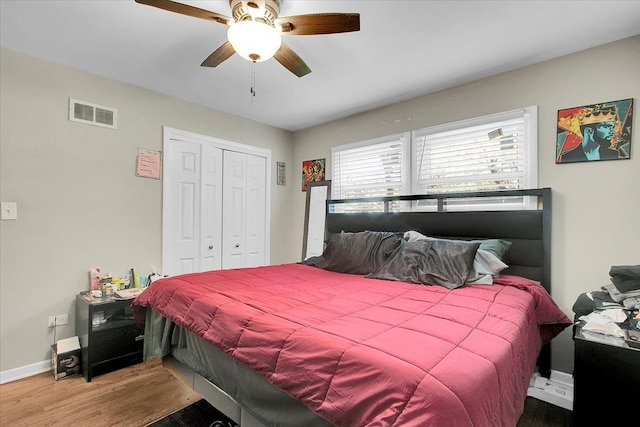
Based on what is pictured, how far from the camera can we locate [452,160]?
294 centimetres

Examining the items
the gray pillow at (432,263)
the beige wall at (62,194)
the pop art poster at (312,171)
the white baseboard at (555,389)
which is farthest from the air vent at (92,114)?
the white baseboard at (555,389)

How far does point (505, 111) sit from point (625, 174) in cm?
95

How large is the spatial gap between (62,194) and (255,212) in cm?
199

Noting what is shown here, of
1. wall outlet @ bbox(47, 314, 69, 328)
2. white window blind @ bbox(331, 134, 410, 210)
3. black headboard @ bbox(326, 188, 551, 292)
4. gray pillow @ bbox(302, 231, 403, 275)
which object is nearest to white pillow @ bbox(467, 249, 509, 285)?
black headboard @ bbox(326, 188, 551, 292)

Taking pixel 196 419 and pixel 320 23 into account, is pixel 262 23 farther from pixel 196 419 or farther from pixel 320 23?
pixel 196 419

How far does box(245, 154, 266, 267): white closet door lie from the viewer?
13.1 ft

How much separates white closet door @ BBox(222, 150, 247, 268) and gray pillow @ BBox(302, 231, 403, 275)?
4.23 feet

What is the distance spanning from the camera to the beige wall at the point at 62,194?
7.83ft

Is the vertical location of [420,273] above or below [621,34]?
below

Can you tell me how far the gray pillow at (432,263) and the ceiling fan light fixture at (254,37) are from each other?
69.5 inches

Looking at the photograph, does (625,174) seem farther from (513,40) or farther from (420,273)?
(420,273)

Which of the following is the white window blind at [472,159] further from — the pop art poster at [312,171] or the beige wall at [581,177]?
the pop art poster at [312,171]

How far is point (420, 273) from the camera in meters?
2.25

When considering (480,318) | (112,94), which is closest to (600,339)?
(480,318)
